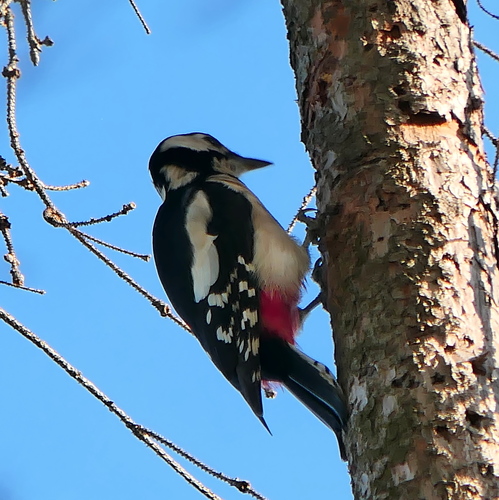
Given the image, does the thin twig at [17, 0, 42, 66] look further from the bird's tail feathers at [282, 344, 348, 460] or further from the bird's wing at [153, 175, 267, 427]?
the bird's tail feathers at [282, 344, 348, 460]

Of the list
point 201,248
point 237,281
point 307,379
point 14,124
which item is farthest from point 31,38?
point 307,379

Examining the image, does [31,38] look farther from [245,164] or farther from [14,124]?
[245,164]

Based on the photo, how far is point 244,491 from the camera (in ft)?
6.36

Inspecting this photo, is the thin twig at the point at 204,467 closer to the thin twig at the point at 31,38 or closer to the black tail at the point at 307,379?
the black tail at the point at 307,379

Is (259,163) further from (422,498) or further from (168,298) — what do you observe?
(422,498)

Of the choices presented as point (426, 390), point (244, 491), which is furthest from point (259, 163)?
point (426, 390)

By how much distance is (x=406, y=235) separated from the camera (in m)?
1.81

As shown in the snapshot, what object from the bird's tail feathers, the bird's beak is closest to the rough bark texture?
the bird's tail feathers

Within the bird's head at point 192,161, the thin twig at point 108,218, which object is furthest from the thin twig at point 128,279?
the bird's head at point 192,161

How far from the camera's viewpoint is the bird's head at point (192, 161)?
10.3 feet

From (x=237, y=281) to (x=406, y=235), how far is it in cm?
86

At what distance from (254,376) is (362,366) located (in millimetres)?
652

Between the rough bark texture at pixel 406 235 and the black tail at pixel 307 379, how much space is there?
0.18 metres

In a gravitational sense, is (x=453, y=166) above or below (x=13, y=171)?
below
